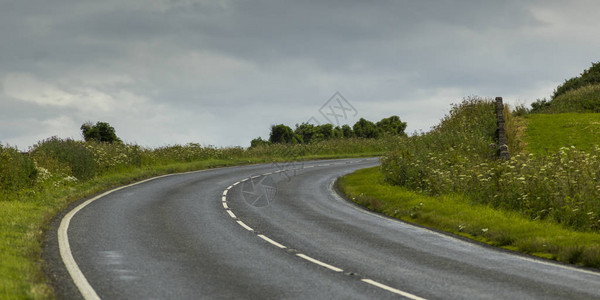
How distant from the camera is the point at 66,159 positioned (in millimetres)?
23219

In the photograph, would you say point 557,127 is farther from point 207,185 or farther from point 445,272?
point 445,272

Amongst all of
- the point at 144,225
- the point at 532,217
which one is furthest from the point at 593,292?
the point at 144,225

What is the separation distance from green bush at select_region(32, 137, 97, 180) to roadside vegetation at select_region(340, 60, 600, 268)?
11.8 m

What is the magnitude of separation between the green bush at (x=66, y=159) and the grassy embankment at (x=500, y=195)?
11.7m

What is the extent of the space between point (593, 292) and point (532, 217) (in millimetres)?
6408

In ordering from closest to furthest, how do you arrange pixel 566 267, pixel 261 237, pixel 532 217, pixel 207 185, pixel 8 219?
pixel 566 267, pixel 261 237, pixel 8 219, pixel 532 217, pixel 207 185

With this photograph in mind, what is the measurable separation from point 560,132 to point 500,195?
14506 mm

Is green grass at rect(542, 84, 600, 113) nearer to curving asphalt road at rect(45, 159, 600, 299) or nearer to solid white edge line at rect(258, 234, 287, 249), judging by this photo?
curving asphalt road at rect(45, 159, 600, 299)

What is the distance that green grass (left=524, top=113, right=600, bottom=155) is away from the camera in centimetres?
2527

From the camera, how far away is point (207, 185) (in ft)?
77.4

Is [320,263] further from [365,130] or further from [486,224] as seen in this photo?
[365,130]

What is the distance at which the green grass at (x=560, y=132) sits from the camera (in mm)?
25266

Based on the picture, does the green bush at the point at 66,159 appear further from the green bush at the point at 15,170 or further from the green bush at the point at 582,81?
the green bush at the point at 582,81

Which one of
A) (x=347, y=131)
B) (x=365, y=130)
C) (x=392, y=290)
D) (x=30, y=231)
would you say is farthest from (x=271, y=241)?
(x=365, y=130)
